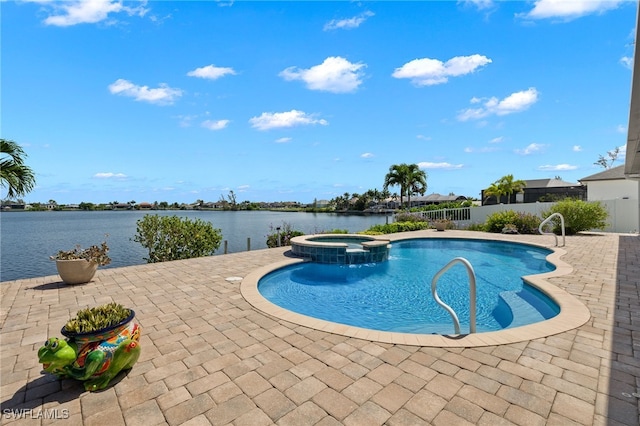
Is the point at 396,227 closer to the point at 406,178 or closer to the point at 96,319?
the point at 96,319

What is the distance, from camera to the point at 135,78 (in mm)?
11211

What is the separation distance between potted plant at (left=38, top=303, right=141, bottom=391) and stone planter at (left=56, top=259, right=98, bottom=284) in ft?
14.2

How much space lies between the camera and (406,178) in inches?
1236

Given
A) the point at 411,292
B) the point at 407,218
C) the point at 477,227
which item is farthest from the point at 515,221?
the point at 411,292

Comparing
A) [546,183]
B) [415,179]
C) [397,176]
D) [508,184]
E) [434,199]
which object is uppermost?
[397,176]

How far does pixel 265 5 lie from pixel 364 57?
418cm

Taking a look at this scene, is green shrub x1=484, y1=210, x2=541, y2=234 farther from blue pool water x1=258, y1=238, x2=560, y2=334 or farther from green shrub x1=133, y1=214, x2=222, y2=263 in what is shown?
→ green shrub x1=133, y1=214, x2=222, y2=263

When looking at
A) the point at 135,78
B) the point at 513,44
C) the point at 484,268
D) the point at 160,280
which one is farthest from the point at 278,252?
the point at 513,44

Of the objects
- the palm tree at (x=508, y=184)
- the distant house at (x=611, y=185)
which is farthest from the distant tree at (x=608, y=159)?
the distant house at (x=611, y=185)

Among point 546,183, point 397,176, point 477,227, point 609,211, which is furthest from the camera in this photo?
point 546,183

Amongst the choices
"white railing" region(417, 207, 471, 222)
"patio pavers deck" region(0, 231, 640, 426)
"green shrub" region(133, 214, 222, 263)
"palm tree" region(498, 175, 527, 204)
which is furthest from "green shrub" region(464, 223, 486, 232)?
"green shrub" region(133, 214, 222, 263)

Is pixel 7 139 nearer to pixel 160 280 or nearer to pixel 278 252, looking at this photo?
pixel 160 280

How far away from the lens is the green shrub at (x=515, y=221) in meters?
15.0

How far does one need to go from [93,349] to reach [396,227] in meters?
15.0
